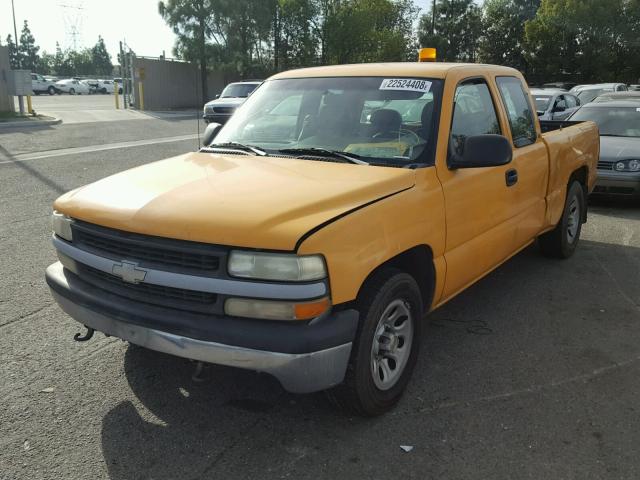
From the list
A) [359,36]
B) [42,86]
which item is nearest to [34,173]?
[359,36]

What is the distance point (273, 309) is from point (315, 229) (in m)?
0.40

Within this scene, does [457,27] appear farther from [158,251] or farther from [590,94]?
[158,251]

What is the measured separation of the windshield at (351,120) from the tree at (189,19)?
114 feet

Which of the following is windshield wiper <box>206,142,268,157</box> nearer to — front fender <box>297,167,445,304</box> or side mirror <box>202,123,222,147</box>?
side mirror <box>202,123,222,147</box>

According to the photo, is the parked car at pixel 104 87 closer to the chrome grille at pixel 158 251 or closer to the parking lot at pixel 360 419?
the parking lot at pixel 360 419

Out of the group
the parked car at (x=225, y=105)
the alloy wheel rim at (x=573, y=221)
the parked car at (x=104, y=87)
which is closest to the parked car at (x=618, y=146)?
the alloy wheel rim at (x=573, y=221)

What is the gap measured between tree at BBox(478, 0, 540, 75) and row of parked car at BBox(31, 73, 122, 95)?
32.1 meters

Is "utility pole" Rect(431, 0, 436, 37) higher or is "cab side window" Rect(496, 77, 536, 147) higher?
"utility pole" Rect(431, 0, 436, 37)

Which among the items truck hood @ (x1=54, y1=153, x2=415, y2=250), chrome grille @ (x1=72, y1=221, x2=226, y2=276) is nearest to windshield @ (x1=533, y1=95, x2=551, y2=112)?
truck hood @ (x1=54, y1=153, x2=415, y2=250)

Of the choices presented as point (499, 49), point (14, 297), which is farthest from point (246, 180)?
point (499, 49)

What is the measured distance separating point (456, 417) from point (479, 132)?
6.42 ft

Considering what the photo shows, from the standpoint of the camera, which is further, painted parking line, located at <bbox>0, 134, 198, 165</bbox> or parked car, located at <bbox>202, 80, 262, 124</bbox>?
parked car, located at <bbox>202, 80, 262, 124</bbox>

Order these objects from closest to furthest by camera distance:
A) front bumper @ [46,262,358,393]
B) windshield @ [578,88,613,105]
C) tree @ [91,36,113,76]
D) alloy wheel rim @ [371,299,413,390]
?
front bumper @ [46,262,358,393] < alloy wheel rim @ [371,299,413,390] < windshield @ [578,88,613,105] < tree @ [91,36,113,76]

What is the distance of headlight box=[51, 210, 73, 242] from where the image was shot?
326 cm
